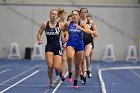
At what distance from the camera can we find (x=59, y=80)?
12.0 m

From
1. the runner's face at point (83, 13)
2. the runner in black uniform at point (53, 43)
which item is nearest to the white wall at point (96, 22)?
the runner's face at point (83, 13)

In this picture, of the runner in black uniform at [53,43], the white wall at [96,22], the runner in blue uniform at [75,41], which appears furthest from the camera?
the white wall at [96,22]

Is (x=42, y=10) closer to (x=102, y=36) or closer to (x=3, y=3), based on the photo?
(x=3, y=3)

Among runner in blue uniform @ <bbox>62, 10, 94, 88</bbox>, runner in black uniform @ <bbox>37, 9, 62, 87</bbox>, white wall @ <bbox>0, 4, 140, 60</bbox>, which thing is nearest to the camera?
runner in blue uniform @ <bbox>62, 10, 94, 88</bbox>

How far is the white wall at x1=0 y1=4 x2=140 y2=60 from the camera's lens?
75.0 ft

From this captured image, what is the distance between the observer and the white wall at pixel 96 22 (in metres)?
22.9

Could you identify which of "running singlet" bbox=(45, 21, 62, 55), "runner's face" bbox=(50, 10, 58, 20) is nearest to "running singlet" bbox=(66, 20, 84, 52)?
"running singlet" bbox=(45, 21, 62, 55)

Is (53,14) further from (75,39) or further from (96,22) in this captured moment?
(96,22)

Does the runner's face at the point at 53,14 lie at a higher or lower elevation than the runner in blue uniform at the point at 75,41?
higher

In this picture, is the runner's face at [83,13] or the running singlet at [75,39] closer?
the running singlet at [75,39]

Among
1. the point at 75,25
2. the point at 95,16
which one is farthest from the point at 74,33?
the point at 95,16

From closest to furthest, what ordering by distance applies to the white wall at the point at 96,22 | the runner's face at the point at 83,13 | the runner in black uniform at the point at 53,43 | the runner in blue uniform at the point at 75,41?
the runner in blue uniform at the point at 75,41, the runner in black uniform at the point at 53,43, the runner's face at the point at 83,13, the white wall at the point at 96,22

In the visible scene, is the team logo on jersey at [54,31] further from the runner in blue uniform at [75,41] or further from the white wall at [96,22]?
the white wall at [96,22]

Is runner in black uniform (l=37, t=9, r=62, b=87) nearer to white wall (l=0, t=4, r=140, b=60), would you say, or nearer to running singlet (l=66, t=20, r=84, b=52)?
running singlet (l=66, t=20, r=84, b=52)
